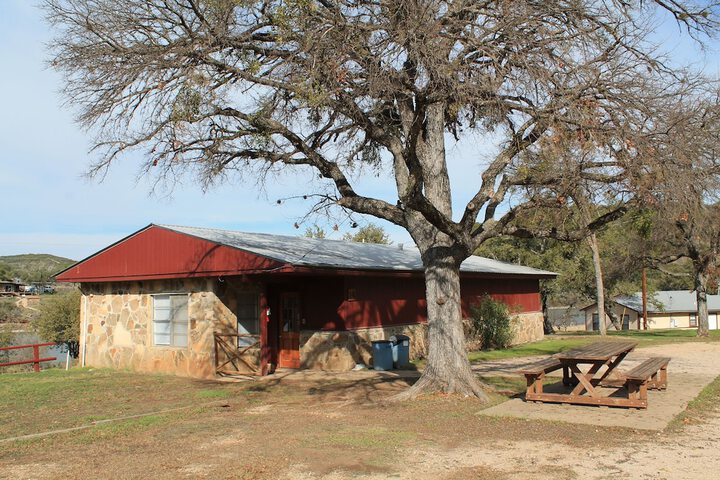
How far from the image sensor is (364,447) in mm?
7949

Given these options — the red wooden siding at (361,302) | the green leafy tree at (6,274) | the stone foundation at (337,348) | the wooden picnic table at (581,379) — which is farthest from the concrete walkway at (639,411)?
the green leafy tree at (6,274)

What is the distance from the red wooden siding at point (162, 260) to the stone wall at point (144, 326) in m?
0.43

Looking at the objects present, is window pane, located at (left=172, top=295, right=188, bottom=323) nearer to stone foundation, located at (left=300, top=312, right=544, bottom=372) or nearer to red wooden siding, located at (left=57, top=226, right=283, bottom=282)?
red wooden siding, located at (left=57, top=226, right=283, bottom=282)

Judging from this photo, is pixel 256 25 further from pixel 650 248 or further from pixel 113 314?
pixel 650 248

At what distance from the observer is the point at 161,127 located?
11.2 metres

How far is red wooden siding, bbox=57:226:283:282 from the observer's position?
1628 centimetres

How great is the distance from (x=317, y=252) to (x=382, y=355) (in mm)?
3948

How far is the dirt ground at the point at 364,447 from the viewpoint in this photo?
271 inches

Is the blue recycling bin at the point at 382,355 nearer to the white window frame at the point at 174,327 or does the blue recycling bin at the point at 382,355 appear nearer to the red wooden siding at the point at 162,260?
the red wooden siding at the point at 162,260

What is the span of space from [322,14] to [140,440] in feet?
21.5

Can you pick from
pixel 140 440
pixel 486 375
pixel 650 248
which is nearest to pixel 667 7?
pixel 486 375

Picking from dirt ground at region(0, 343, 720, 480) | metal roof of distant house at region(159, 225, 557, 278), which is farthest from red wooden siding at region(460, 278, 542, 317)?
dirt ground at region(0, 343, 720, 480)

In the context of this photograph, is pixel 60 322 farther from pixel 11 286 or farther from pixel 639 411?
pixel 11 286

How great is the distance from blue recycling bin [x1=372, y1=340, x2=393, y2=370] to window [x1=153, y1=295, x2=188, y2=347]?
510cm
